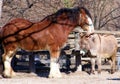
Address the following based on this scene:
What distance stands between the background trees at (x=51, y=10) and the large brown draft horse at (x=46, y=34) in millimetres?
8586

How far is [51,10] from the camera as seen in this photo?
22.9 metres

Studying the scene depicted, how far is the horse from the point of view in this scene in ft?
47.0

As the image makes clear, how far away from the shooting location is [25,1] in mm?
23688

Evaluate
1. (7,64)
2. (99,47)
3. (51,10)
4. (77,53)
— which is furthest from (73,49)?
(51,10)

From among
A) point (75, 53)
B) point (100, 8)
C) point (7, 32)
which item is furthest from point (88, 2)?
point (7, 32)

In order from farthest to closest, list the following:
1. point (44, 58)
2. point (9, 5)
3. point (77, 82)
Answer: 1. point (9, 5)
2. point (44, 58)
3. point (77, 82)

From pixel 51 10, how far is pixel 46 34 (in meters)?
9.59

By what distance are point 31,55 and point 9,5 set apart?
8415 mm

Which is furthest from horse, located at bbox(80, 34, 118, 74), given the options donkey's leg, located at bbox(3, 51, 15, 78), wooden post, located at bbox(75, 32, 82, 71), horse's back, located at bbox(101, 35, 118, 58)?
donkey's leg, located at bbox(3, 51, 15, 78)

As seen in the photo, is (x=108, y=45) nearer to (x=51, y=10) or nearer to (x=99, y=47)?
(x=99, y=47)

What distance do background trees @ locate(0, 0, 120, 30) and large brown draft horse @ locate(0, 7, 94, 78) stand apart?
8586 millimetres

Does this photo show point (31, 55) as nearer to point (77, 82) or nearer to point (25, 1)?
point (77, 82)

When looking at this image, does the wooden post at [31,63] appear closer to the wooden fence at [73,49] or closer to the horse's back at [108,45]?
the wooden fence at [73,49]

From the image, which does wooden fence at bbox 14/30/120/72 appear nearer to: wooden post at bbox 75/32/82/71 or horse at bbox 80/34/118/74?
wooden post at bbox 75/32/82/71
